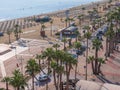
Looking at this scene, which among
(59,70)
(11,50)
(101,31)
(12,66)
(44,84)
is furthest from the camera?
(101,31)

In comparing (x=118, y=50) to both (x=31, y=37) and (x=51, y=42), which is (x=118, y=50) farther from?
(x=31, y=37)

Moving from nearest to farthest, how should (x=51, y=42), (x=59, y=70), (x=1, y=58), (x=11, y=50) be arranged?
(x=59, y=70)
(x=1, y=58)
(x=11, y=50)
(x=51, y=42)

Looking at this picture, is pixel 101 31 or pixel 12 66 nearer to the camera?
pixel 12 66

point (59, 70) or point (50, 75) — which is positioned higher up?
point (59, 70)

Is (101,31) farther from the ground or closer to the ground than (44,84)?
farther from the ground

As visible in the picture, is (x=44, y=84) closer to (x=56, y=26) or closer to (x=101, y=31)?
(x=101, y=31)

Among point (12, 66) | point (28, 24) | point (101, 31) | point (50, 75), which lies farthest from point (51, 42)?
point (28, 24)

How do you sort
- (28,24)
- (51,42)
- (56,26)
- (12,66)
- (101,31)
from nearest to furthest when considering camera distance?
1. (12,66)
2. (51,42)
3. (101,31)
4. (56,26)
5. (28,24)

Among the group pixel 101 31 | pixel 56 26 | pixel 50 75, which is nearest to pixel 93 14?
pixel 56 26

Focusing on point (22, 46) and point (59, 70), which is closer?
point (59, 70)
